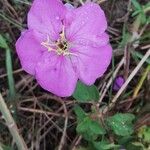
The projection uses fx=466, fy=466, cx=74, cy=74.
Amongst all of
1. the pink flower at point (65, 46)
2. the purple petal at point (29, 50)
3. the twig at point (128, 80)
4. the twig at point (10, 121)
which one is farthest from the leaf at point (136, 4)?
the twig at point (10, 121)

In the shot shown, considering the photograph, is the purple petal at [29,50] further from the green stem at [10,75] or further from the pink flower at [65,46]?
the green stem at [10,75]

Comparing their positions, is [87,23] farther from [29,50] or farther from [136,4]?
[136,4]

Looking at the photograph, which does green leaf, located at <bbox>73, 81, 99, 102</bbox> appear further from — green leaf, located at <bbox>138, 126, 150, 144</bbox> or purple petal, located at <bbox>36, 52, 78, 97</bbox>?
green leaf, located at <bbox>138, 126, 150, 144</bbox>

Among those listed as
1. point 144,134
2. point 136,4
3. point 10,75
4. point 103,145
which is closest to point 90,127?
point 103,145

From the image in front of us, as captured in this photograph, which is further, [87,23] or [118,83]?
[118,83]

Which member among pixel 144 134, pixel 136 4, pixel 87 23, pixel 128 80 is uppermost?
pixel 87 23
